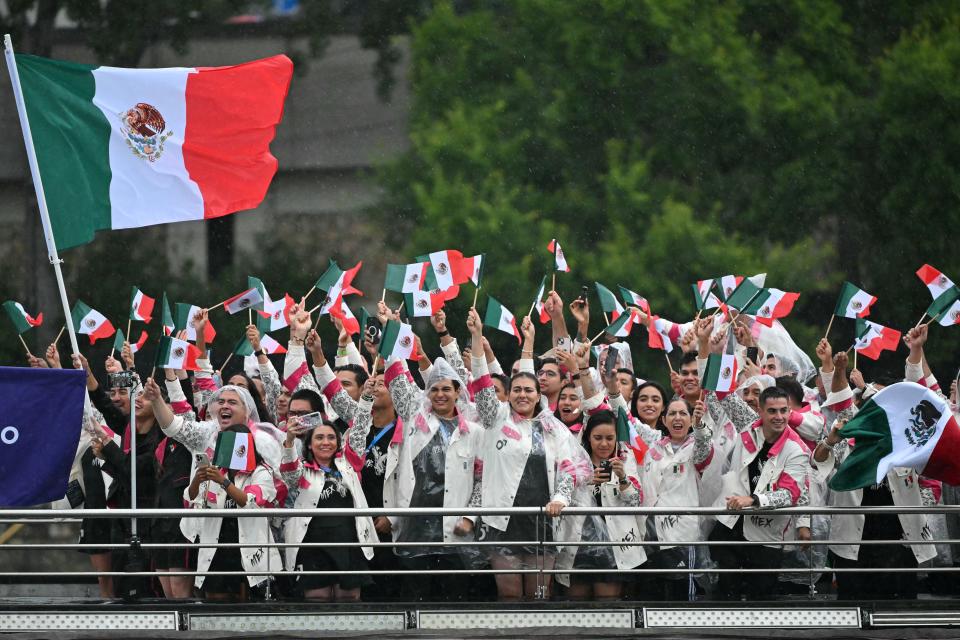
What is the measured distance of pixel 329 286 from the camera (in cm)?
1169

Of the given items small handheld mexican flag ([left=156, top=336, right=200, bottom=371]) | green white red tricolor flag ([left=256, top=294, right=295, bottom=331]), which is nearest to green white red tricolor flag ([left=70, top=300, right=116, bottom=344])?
green white red tricolor flag ([left=256, top=294, right=295, bottom=331])

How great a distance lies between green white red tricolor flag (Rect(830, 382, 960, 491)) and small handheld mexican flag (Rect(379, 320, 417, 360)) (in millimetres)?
2856

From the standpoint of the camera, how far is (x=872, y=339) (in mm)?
11836

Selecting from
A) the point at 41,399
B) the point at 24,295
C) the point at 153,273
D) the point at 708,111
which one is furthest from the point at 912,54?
the point at 41,399

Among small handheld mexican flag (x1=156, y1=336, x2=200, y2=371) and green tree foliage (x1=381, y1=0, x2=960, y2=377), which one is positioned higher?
green tree foliage (x1=381, y1=0, x2=960, y2=377)

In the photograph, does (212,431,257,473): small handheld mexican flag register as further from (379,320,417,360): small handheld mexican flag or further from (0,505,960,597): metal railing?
(379,320,417,360): small handheld mexican flag

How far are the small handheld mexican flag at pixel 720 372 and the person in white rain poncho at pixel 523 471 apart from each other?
954 millimetres

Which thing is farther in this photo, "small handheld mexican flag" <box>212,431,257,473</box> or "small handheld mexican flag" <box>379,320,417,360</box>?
"small handheld mexican flag" <box>379,320,417,360</box>

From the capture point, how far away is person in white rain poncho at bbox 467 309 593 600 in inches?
383

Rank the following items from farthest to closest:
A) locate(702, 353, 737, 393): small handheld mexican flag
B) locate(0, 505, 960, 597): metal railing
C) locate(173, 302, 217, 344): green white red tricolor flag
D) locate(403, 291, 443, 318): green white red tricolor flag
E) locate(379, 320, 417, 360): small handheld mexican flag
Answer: locate(173, 302, 217, 344): green white red tricolor flag → locate(403, 291, 443, 318): green white red tricolor flag → locate(379, 320, 417, 360): small handheld mexican flag → locate(702, 353, 737, 393): small handheld mexican flag → locate(0, 505, 960, 597): metal railing

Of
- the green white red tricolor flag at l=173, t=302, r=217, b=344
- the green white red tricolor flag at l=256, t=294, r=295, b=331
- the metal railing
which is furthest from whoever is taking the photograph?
the green white red tricolor flag at l=256, t=294, r=295, b=331

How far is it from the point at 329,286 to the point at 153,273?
10.2m

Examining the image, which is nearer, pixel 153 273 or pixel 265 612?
pixel 265 612

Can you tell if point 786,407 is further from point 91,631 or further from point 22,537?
point 22,537
